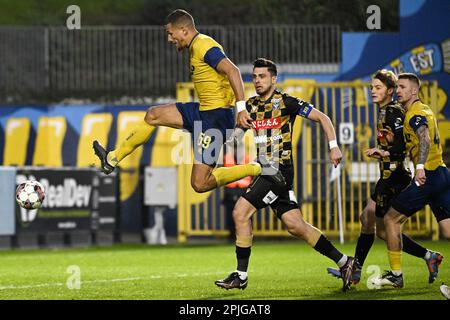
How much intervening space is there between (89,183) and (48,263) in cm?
492

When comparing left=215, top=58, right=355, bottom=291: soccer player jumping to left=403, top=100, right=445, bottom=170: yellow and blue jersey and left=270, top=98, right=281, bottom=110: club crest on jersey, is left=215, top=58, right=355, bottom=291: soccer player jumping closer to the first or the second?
left=270, top=98, right=281, bottom=110: club crest on jersey

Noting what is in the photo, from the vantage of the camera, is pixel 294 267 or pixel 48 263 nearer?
pixel 294 267

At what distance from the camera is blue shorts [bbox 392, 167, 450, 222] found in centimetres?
1129

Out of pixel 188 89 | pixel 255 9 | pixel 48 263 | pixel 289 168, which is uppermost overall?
pixel 255 9

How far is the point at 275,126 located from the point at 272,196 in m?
0.73

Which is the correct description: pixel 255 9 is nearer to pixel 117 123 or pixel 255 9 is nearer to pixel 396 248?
pixel 117 123

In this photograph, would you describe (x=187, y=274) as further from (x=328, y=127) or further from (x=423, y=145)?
(x=423, y=145)

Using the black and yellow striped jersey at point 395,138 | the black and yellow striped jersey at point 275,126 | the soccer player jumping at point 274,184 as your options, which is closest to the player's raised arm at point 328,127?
the soccer player jumping at point 274,184

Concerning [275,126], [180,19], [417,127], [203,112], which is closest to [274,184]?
[275,126]

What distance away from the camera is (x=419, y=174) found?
11008 mm

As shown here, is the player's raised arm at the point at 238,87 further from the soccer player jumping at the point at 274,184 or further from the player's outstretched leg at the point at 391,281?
the player's outstretched leg at the point at 391,281

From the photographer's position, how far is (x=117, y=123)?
27.3m

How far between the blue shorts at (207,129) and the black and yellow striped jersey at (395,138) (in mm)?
1623
